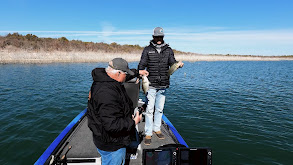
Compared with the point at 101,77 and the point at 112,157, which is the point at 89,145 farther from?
the point at 101,77

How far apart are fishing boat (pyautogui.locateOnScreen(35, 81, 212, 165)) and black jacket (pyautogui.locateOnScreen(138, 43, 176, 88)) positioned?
0.60 meters

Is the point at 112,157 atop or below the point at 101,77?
below

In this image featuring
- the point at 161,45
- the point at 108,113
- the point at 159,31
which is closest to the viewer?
the point at 108,113

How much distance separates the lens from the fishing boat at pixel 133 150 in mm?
2955

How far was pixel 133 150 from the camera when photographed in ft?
12.5

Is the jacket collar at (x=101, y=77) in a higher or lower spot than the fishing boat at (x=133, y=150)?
higher

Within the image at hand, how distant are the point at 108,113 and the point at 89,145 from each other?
2.73 m

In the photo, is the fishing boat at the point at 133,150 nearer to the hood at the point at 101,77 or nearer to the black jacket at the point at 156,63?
the black jacket at the point at 156,63

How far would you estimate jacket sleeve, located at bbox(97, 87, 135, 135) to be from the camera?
2076 mm

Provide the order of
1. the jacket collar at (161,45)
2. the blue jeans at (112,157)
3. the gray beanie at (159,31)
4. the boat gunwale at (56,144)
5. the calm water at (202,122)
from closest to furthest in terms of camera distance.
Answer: the blue jeans at (112,157), the boat gunwale at (56,144), the gray beanie at (159,31), the jacket collar at (161,45), the calm water at (202,122)

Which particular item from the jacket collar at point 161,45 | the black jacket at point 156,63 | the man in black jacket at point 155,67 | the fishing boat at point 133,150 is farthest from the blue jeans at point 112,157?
the jacket collar at point 161,45

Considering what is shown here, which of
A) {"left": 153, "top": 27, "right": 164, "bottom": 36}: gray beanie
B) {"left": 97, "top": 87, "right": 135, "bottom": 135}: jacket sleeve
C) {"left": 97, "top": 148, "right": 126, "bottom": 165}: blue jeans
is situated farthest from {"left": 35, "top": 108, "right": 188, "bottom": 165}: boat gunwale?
{"left": 153, "top": 27, "right": 164, "bottom": 36}: gray beanie

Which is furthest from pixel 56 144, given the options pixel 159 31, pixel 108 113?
pixel 159 31

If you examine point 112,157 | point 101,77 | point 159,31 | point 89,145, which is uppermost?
point 159,31
